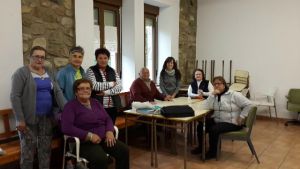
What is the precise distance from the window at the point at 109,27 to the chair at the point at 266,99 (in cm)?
293

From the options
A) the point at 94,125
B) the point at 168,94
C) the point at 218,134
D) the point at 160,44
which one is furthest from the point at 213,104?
the point at 160,44

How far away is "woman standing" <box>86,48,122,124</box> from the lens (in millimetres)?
3127

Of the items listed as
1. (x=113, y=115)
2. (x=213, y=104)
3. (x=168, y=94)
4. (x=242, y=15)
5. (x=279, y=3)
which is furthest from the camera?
(x=242, y=15)

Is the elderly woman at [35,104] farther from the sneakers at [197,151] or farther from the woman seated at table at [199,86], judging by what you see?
the woman seated at table at [199,86]

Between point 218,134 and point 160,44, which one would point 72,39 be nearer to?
point 218,134

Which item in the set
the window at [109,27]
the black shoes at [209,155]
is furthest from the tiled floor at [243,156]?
the window at [109,27]

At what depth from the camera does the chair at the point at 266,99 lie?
17.9 feet

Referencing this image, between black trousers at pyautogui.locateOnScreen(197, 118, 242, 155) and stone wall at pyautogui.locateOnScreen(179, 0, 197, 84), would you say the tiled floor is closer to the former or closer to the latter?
black trousers at pyautogui.locateOnScreen(197, 118, 242, 155)

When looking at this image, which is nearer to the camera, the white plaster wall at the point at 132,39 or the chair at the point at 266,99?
the white plaster wall at the point at 132,39

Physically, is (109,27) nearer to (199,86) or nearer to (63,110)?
(199,86)

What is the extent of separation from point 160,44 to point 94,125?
348 centimetres

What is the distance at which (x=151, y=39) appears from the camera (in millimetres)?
5609

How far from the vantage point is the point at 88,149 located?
2453mm

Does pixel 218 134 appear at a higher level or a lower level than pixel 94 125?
lower
